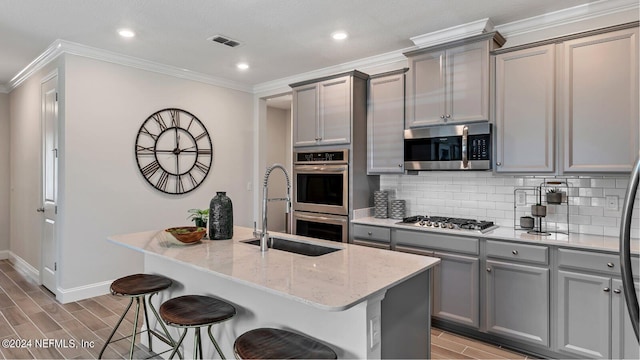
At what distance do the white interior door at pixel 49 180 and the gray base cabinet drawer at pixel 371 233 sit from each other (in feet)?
10.4

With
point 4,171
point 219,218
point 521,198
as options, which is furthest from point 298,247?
point 4,171

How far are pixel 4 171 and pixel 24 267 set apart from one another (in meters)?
1.68

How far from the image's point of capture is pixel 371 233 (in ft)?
11.7

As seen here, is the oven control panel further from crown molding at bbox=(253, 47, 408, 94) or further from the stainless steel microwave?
crown molding at bbox=(253, 47, 408, 94)

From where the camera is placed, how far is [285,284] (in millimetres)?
1610

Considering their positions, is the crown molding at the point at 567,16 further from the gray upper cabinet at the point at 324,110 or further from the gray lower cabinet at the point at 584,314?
the gray lower cabinet at the point at 584,314

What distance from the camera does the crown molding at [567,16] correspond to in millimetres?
2710

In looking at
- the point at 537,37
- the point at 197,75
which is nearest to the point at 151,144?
the point at 197,75

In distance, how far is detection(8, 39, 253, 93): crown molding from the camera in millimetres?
3732

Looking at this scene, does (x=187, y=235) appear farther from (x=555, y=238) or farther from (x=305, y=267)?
(x=555, y=238)

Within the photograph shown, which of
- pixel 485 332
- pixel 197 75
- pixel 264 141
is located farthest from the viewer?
pixel 264 141

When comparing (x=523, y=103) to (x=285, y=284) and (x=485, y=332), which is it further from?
(x=285, y=284)

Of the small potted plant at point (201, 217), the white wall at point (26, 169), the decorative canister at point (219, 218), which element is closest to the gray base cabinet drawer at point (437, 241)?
the decorative canister at point (219, 218)

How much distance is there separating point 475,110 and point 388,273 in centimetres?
197
